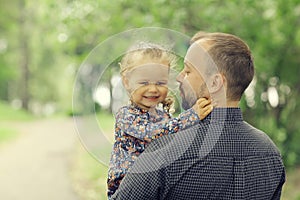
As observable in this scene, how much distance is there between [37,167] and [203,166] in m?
10.5

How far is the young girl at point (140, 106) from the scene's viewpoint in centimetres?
211

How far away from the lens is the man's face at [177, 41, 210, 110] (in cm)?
191

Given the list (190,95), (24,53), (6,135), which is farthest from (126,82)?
(24,53)

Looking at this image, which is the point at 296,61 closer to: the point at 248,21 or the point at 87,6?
the point at 248,21

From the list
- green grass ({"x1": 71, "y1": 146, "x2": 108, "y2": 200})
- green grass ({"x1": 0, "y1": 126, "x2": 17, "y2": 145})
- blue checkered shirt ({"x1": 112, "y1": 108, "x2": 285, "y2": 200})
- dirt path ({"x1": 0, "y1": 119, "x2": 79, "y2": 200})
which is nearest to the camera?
blue checkered shirt ({"x1": 112, "y1": 108, "x2": 285, "y2": 200})

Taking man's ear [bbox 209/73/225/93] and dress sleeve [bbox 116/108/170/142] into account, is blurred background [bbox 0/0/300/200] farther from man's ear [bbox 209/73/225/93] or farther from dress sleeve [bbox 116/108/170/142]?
man's ear [bbox 209/73/225/93]

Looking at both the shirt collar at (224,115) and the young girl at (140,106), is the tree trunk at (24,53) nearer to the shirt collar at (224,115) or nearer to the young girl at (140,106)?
the young girl at (140,106)

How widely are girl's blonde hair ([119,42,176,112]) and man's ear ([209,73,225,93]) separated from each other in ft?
0.98

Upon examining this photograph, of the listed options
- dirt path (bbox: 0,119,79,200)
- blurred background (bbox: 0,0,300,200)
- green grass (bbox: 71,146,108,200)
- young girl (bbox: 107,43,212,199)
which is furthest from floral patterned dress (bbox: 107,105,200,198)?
dirt path (bbox: 0,119,79,200)

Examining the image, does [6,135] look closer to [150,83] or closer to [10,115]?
[10,115]

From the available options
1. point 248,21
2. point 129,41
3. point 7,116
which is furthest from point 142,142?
point 7,116

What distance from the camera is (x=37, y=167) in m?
11.9

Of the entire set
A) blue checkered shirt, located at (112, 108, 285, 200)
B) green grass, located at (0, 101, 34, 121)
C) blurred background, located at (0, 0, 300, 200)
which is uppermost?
blue checkered shirt, located at (112, 108, 285, 200)

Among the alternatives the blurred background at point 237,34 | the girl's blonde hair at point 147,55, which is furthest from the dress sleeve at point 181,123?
the blurred background at point 237,34
